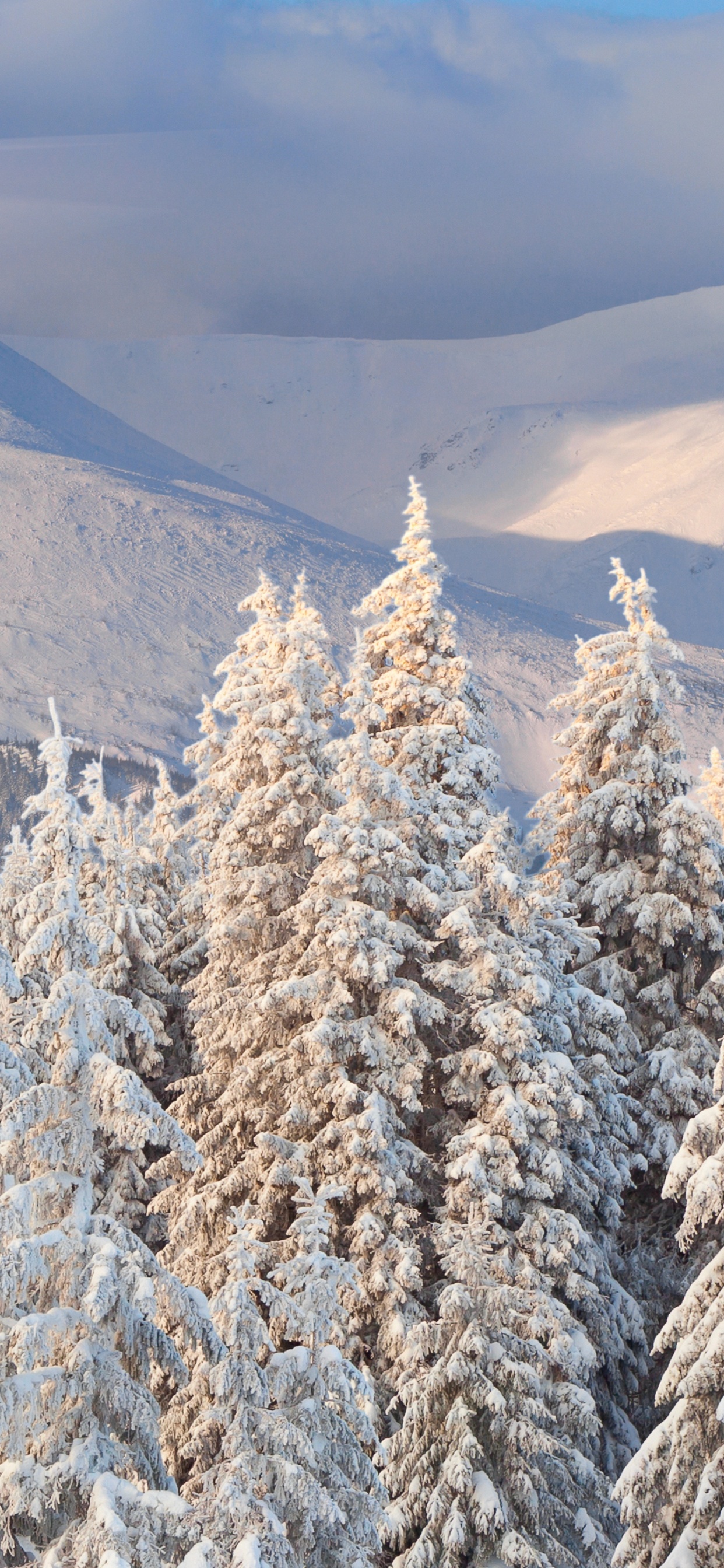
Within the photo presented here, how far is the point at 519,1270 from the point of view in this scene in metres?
19.9

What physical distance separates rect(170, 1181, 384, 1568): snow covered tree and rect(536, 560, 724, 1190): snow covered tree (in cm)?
1108

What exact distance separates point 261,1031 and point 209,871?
4068mm

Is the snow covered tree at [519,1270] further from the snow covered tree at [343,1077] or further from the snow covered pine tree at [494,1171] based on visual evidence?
the snow covered tree at [343,1077]

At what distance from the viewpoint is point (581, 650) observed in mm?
29578

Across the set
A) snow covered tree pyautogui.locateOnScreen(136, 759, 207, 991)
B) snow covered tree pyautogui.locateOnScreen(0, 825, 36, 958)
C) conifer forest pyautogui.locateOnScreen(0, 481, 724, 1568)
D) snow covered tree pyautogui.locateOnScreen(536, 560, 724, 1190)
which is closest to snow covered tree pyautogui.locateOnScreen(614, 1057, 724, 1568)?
conifer forest pyautogui.locateOnScreen(0, 481, 724, 1568)

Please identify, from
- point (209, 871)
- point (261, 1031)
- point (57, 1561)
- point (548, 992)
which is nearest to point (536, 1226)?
point (548, 992)

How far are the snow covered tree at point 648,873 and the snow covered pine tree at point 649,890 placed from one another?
24 mm

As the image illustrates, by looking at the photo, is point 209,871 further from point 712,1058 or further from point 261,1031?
point 712,1058

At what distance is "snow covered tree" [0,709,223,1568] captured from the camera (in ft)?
38.9

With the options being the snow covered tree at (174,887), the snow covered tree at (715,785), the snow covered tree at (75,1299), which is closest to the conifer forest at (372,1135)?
the snow covered tree at (75,1299)

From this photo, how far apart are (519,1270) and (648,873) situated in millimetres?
8640

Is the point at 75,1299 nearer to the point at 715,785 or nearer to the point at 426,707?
the point at 426,707

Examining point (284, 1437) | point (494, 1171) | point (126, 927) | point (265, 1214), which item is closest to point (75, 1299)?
point (284, 1437)

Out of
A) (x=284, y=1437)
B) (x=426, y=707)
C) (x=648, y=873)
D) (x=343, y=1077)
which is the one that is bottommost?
(x=284, y=1437)
